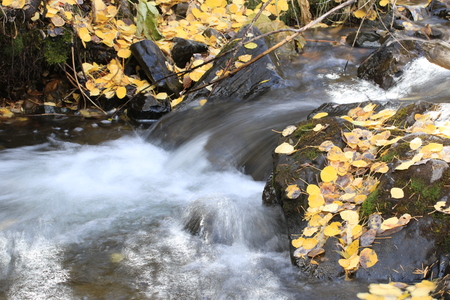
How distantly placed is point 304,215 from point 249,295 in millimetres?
630

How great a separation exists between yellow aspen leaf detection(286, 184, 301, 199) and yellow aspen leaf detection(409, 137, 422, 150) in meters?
0.73

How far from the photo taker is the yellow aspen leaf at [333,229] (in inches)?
94.7

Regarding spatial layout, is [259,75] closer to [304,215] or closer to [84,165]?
[84,165]

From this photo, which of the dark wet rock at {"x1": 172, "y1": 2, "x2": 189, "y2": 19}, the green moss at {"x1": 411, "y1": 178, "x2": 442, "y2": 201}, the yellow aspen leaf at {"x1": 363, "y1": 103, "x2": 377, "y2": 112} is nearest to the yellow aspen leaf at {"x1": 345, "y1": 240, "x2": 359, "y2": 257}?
the green moss at {"x1": 411, "y1": 178, "x2": 442, "y2": 201}

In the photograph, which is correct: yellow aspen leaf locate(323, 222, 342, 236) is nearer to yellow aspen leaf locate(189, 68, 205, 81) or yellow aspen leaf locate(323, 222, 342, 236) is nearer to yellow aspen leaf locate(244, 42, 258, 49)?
yellow aspen leaf locate(244, 42, 258, 49)

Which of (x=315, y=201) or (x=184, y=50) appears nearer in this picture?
(x=315, y=201)

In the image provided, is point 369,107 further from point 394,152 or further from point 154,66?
point 154,66

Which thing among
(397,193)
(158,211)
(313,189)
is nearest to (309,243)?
(313,189)

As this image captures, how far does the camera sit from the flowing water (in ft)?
7.74

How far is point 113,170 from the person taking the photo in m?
4.08

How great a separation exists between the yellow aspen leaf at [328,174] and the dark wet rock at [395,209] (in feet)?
0.18

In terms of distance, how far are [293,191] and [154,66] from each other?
3.14 meters

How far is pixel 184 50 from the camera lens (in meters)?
5.46

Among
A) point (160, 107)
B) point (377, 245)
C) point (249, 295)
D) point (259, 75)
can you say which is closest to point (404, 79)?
point (259, 75)
